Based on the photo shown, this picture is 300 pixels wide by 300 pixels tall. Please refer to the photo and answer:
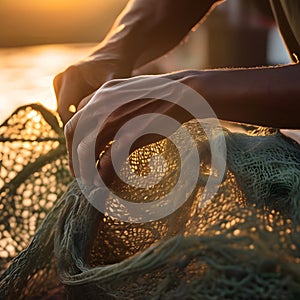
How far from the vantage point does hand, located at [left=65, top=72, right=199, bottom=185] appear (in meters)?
1.07

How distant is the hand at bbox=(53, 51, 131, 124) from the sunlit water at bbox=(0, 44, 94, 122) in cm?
258

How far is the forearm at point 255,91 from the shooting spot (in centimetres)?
105

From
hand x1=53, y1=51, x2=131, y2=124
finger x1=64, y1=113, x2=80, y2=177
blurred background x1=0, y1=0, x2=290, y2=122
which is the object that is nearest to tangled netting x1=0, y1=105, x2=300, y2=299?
finger x1=64, y1=113, x2=80, y2=177

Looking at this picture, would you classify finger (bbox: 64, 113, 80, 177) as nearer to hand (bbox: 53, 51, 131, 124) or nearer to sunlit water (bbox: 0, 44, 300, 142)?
hand (bbox: 53, 51, 131, 124)

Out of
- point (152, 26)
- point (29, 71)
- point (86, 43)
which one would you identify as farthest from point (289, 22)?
point (86, 43)

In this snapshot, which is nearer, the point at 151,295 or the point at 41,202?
the point at 151,295

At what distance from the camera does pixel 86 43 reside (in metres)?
13.9

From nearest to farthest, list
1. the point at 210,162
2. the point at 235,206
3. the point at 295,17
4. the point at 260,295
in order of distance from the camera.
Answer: the point at 260,295 < the point at 235,206 < the point at 210,162 < the point at 295,17

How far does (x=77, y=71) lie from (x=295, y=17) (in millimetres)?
415

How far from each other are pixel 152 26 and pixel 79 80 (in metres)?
0.29

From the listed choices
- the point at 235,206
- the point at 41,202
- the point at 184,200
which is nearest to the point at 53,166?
the point at 41,202

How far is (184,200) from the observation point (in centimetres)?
114

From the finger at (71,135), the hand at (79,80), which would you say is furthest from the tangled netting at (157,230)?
the hand at (79,80)

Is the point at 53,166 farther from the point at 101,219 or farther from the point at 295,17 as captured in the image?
the point at 295,17
